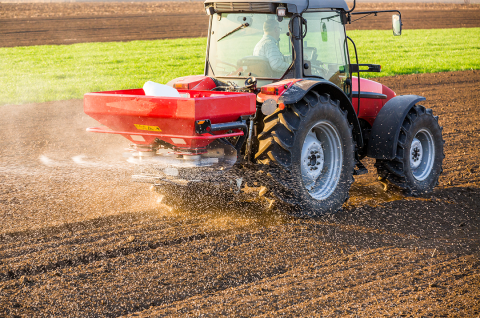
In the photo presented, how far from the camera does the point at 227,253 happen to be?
13.3ft

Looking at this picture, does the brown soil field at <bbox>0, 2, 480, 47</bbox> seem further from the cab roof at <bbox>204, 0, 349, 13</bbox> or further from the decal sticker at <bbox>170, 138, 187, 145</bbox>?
the decal sticker at <bbox>170, 138, 187, 145</bbox>

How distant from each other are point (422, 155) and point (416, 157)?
0.19 metres

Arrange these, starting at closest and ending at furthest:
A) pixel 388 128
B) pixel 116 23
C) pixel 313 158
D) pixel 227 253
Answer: pixel 227 253
pixel 313 158
pixel 388 128
pixel 116 23

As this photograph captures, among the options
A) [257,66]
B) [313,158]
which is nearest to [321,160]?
[313,158]

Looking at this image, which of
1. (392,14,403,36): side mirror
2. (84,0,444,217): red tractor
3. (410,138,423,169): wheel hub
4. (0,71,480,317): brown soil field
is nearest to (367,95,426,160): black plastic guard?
(84,0,444,217): red tractor

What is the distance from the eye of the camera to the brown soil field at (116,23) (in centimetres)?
2397

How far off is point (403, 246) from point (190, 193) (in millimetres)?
2169

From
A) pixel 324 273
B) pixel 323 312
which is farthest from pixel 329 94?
pixel 323 312

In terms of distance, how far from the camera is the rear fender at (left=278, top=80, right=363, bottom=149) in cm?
441

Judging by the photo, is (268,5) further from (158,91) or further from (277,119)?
(158,91)

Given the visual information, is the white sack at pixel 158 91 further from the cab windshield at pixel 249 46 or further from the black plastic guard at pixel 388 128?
the black plastic guard at pixel 388 128

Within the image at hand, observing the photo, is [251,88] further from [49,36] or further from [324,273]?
[49,36]

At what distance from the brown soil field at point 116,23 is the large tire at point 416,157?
1967 centimetres

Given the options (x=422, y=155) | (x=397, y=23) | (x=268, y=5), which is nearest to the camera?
(x=268, y=5)
